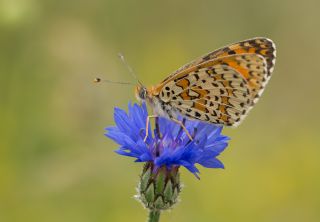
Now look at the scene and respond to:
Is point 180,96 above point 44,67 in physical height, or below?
below

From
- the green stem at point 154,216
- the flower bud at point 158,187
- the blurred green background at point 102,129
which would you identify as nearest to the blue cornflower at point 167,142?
the flower bud at point 158,187

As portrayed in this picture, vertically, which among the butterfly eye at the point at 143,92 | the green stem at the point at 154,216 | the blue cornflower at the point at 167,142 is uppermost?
the butterfly eye at the point at 143,92

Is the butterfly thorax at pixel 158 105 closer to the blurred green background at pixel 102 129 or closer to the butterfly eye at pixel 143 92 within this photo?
the butterfly eye at pixel 143 92

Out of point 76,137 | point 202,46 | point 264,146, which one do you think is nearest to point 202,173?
point 264,146

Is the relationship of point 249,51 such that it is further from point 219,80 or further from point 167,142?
point 167,142

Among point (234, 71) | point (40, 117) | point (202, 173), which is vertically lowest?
point (202, 173)

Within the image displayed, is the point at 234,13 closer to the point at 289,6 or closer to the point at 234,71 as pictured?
the point at 289,6

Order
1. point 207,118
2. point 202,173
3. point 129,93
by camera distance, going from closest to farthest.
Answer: point 207,118
point 202,173
point 129,93
